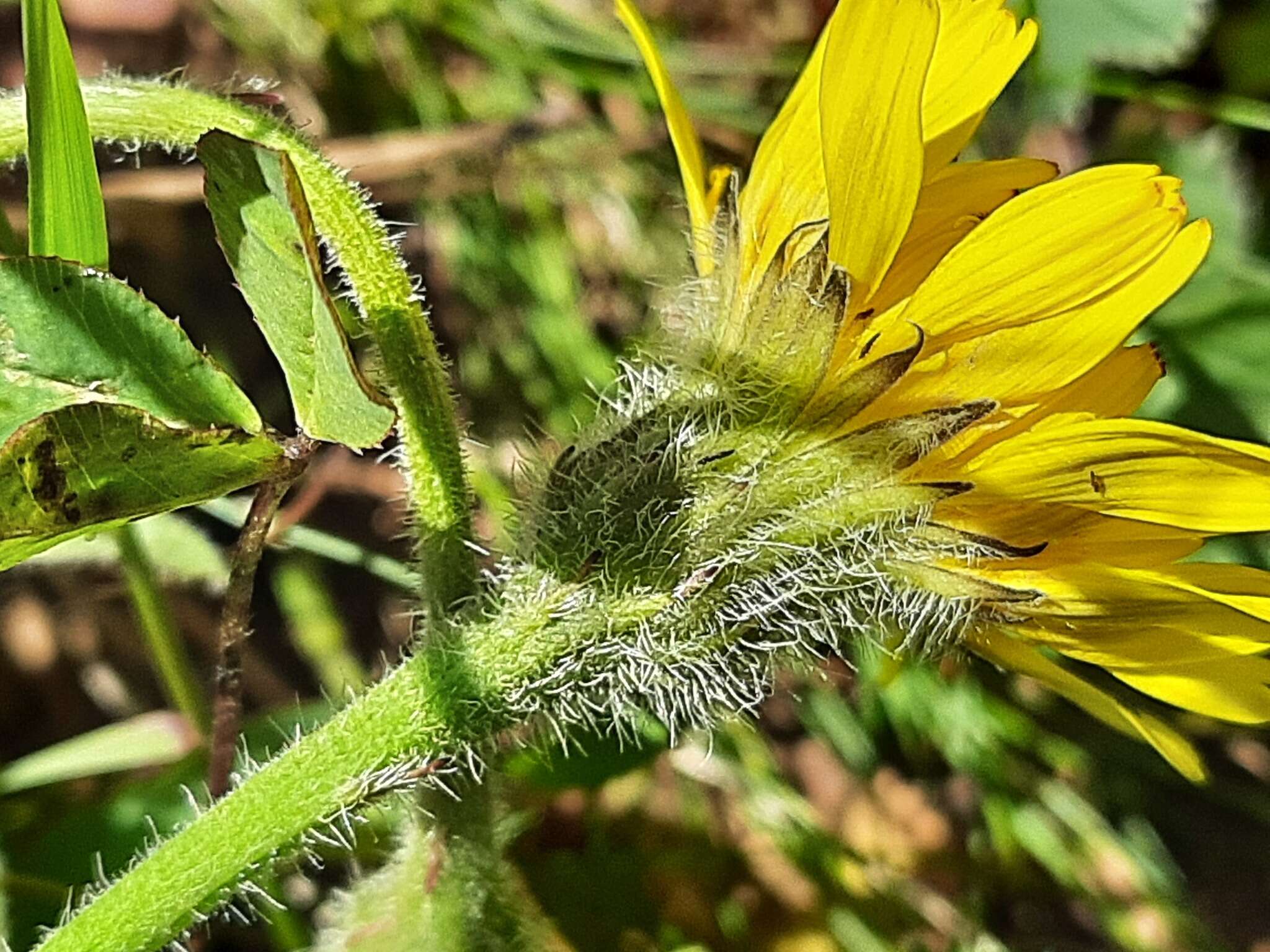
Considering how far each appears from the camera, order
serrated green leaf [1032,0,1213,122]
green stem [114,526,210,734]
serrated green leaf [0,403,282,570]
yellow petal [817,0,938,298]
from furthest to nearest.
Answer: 1. serrated green leaf [1032,0,1213,122]
2. green stem [114,526,210,734]
3. yellow petal [817,0,938,298]
4. serrated green leaf [0,403,282,570]

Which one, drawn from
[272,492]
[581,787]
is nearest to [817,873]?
[581,787]

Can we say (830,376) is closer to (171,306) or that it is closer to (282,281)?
(282,281)

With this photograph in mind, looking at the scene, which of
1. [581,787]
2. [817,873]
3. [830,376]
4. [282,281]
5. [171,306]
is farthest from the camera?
[171,306]

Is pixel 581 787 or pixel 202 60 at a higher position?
pixel 202 60

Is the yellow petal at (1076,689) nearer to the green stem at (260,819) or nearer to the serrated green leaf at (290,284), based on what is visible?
the green stem at (260,819)

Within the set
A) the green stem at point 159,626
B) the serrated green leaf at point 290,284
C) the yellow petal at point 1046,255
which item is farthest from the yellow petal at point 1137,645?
the green stem at point 159,626

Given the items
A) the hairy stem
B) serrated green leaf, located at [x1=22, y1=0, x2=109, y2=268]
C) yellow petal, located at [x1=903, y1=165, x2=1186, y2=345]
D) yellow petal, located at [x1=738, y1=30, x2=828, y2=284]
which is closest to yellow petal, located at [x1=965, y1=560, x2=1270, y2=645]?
yellow petal, located at [x1=903, y1=165, x2=1186, y2=345]

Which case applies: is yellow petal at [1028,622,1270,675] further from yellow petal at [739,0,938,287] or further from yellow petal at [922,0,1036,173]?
yellow petal at [922,0,1036,173]
